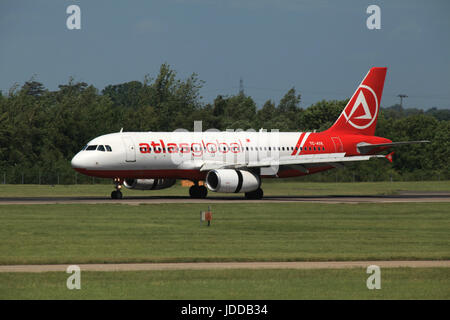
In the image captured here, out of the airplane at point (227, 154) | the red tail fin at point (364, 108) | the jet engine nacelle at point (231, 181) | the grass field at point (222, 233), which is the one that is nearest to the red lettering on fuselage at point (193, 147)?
the airplane at point (227, 154)

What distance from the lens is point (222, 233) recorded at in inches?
1283

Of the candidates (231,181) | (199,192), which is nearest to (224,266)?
(231,181)

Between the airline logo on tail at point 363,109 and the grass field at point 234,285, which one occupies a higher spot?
the airline logo on tail at point 363,109

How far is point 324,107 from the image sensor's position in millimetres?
145375

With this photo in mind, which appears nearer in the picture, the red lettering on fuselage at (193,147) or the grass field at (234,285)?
the grass field at (234,285)

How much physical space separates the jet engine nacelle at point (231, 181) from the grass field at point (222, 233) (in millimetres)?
5087

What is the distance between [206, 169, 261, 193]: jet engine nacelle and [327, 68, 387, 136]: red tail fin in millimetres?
12728

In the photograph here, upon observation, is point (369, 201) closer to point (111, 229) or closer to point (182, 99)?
point (111, 229)

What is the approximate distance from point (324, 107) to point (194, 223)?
110856 mm

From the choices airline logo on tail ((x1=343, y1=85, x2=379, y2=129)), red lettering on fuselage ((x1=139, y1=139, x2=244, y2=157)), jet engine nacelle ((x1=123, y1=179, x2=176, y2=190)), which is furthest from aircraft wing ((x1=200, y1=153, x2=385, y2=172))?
airline logo on tail ((x1=343, y1=85, x2=379, y2=129))

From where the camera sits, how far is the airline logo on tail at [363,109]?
214 ft

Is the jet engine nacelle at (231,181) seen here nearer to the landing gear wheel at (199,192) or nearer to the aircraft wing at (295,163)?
the aircraft wing at (295,163)

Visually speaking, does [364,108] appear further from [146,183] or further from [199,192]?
[146,183]

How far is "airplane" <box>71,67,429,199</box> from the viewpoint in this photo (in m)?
53.5
